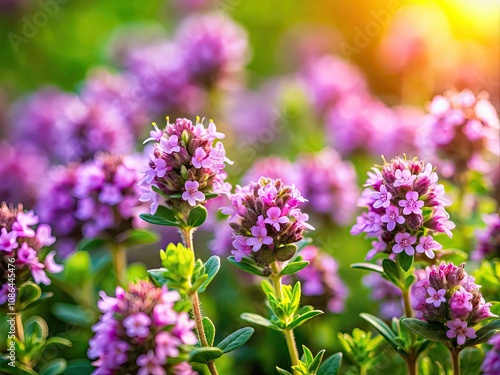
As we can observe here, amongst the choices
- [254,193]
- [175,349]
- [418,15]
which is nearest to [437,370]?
[254,193]

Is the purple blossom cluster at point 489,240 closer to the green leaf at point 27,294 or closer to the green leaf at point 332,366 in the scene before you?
the green leaf at point 332,366

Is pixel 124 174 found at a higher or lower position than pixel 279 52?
lower

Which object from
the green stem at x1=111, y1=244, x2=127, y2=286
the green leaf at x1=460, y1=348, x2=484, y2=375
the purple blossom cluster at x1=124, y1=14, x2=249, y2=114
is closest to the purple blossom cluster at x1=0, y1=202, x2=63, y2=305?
the green stem at x1=111, y1=244, x2=127, y2=286

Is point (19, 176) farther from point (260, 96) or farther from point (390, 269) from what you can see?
point (390, 269)

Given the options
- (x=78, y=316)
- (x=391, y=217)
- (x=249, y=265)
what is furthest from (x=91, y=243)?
(x=391, y=217)

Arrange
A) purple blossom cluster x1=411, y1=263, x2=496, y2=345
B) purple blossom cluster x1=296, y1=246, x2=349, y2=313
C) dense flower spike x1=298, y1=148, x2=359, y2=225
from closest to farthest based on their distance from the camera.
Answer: purple blossom cluster x1=411, y1=263, x2=496, y2=345 < purple blossom cluster x1=296, y1=246, x2=349, y2=313 < dense flower spike x1=298, y1=148, x2=359, y2=225

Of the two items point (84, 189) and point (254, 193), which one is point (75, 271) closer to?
point (84, 189)

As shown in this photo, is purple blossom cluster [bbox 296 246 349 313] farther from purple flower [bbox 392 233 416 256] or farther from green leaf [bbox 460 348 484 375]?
purple flower [bbox 392 233 416 256]
